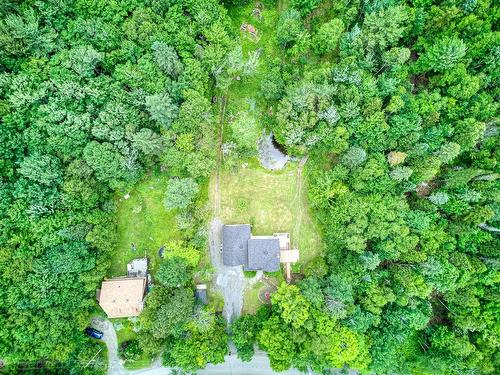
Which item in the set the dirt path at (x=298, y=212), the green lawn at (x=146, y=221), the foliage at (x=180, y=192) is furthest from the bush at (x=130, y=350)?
the dirt path at (x=298, y=212)

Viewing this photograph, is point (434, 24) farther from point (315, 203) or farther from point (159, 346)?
point (159, 346)

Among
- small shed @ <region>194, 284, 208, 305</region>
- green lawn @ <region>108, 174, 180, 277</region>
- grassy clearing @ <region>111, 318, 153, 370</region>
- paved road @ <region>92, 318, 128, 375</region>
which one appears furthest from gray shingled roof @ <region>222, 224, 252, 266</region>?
paved road @ <region>92, 318, 128, 375</region>

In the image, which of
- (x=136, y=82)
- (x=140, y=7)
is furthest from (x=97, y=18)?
(x=136, y=82)

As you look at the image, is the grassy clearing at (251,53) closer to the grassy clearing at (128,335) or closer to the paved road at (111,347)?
the grassy clearing at (128,335)

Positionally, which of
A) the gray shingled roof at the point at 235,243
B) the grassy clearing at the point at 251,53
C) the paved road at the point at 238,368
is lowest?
the paved road at the point at 238,368

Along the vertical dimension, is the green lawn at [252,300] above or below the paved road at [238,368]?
above

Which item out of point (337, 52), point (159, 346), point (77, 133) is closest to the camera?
point (77, 133)
